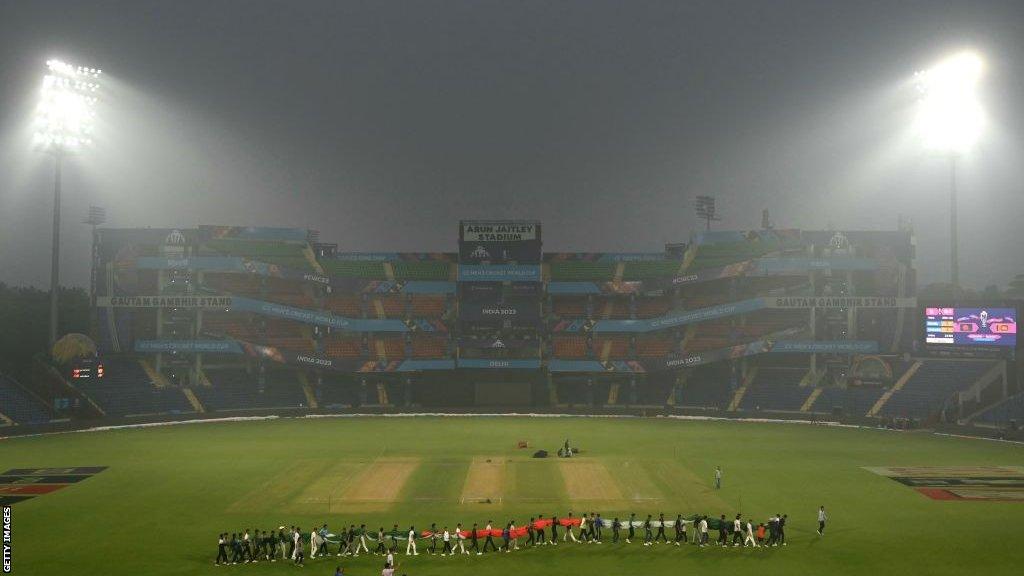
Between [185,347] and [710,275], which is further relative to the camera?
[710,275]

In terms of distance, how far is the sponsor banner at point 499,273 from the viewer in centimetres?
8569

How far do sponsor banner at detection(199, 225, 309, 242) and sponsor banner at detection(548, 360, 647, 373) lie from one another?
1394 inches

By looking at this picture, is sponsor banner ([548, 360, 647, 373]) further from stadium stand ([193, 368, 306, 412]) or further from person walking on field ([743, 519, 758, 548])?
person walking on field ([743, 519, 758, 548])

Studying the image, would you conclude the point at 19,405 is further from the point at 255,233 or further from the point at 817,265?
the point at 817,265

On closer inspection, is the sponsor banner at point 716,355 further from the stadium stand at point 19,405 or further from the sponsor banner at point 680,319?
the stadium stand at point 19,405

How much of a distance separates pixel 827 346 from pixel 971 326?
14.1 meters

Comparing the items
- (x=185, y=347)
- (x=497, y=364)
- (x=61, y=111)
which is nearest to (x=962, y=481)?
(x=497, y=364)

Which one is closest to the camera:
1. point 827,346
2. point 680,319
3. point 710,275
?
point 827,346

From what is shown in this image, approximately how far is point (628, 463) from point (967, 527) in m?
19.7

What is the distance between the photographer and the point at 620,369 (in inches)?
3366

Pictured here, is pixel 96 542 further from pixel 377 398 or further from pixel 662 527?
pixel 377 398

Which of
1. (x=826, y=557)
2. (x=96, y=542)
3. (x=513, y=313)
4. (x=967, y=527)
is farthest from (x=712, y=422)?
(x=96, y=542)

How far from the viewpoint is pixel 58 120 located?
67500 mm

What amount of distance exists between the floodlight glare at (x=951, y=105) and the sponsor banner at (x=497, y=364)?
1773 inches
